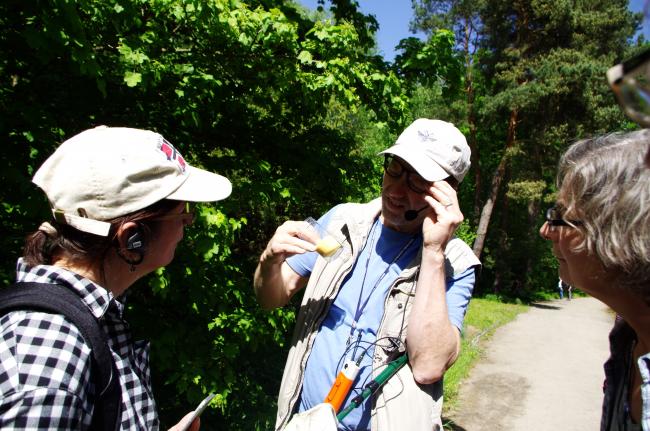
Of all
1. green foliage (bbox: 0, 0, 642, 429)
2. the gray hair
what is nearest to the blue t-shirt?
the gray hair

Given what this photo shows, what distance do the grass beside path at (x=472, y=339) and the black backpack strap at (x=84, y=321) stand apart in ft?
20.2

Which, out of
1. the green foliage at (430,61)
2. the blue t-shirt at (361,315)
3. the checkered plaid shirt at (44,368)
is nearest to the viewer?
the checkered plaid shirt at (44,368)

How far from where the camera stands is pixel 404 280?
2.03m

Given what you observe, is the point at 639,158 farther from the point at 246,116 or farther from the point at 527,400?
the point at 527,400

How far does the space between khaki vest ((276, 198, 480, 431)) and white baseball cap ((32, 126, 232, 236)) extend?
3.02ft

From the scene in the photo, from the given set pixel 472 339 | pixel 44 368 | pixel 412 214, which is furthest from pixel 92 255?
pixel 472 339

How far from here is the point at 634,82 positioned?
72 cm

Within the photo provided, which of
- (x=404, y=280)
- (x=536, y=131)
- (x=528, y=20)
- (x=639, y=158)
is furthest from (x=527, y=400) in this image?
(x=528, y=20)

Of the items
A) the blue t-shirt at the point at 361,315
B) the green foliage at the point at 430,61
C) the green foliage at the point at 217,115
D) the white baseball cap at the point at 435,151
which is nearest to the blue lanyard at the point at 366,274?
the blue t-shirt at the point at 361,315

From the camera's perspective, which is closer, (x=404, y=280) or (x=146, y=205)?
(x=146, y=205)

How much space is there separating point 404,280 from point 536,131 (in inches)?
759

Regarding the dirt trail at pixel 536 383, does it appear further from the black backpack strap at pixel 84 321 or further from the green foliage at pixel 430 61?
the black backpack strap at pixel 84 321

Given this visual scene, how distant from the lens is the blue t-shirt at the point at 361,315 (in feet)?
6.43

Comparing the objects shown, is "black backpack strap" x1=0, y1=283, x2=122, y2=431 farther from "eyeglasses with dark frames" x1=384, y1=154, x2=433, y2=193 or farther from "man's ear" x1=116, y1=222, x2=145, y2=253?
"eyeglasses with dark frames" x1=384, y1=154, x2=433, y2=193
